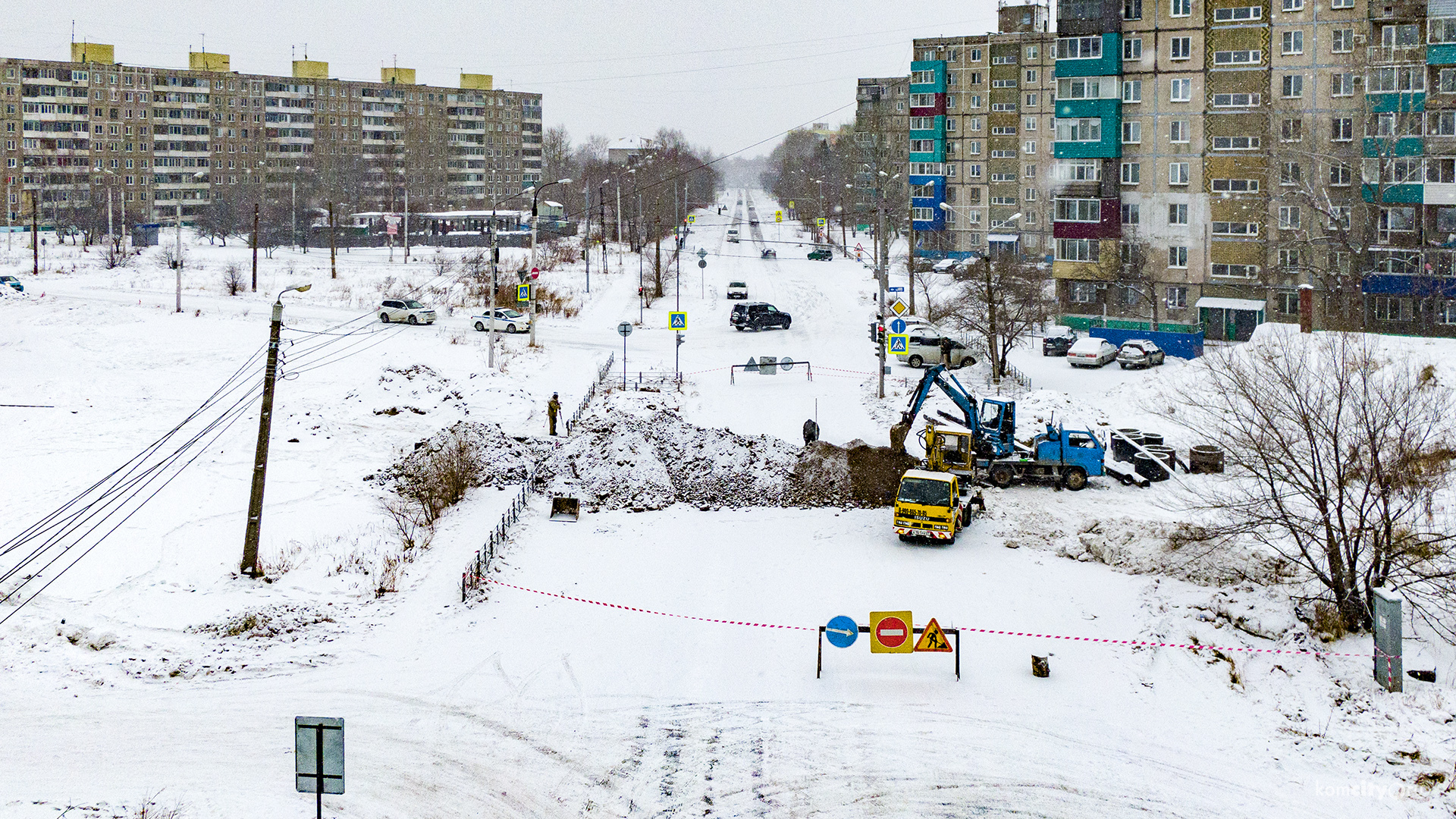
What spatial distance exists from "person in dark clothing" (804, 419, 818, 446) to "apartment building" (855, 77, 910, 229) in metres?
70.7

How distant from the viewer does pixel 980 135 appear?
91125 millimetres

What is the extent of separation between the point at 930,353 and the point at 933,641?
93.6 feet

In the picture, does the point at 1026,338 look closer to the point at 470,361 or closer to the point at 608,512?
the point at 470,361

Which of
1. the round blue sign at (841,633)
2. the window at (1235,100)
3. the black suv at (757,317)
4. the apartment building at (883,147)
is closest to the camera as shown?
the round blue sign at (841,633)

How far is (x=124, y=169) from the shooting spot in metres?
134

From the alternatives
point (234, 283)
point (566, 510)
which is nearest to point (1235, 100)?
point (566, 510)

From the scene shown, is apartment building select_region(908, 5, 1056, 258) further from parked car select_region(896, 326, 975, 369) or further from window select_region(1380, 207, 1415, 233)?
parked car select_region(896, 326, 975, 369)

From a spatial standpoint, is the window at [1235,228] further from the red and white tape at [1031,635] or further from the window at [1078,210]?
the red and white tape at [1031,635]

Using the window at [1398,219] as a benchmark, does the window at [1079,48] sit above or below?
A: above

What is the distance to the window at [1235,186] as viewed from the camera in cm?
5484

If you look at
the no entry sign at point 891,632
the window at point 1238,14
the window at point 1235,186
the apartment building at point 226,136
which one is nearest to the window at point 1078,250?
the window at point 1235,186

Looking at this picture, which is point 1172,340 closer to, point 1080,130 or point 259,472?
point 1080,130

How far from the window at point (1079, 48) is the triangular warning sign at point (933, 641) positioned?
44.6 m

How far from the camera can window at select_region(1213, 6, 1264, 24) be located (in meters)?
53.8
